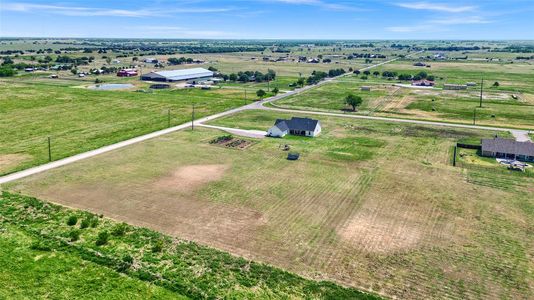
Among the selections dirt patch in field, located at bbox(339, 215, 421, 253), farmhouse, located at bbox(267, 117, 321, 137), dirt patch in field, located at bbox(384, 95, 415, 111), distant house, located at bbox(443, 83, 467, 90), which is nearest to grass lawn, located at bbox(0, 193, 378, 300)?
dirt patch in field, located at bbox(339, 215, 421, 253)

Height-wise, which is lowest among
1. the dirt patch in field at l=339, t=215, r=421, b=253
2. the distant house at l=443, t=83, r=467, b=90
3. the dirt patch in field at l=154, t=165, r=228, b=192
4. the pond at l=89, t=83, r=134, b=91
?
the dirt patch in field at l=339, t=215, r=421, b=253

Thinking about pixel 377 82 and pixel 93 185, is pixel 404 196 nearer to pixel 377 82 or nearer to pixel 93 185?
pixel 93 185

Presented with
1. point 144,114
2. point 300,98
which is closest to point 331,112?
point 300,98

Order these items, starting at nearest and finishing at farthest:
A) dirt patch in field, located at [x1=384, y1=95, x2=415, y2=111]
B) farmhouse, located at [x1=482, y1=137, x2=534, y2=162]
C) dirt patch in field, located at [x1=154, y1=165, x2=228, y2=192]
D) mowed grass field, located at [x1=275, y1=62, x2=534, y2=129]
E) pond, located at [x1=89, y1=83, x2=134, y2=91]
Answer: dirt patch in field, located at [x1=154, y1=165, x2=228, y2=192], farmhouse, located at [x1=482, y1=137, x2=534, y2=162], mowed grass field, located at [x1=275, y1=62, x2=534, y2=129], dirt patch in field, located at [x1=384, y1=95, x2=415, y2=111], pond, located at [x1=89, y1=83, x2=134, y2=91]

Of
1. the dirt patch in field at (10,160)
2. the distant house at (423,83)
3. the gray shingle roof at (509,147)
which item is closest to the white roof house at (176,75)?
the distant house at (423,83)

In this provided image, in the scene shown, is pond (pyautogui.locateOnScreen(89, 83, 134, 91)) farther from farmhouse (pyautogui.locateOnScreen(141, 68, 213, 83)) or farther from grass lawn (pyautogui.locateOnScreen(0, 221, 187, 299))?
grass lawn (pyautogui.locateOnScreen(0, 221, 187, 299))

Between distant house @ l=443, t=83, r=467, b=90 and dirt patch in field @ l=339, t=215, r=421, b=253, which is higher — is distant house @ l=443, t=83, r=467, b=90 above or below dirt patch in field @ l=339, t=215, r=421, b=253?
above
